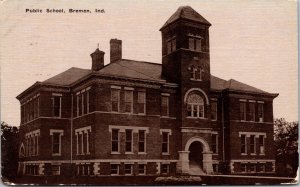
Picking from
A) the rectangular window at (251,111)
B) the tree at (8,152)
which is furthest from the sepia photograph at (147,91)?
the rectangular window at (251,111)

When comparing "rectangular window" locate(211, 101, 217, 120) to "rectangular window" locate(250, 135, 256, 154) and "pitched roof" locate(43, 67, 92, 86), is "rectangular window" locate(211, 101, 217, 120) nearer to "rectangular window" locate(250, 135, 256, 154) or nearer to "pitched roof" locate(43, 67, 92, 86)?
"rectangular window" locate(250, 135, 256, 154)

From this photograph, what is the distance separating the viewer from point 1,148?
45.3 ft

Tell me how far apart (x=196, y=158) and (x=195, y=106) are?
168cm

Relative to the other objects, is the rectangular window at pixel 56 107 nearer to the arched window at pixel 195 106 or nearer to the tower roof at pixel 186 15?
the tower roof at pixel 186 15

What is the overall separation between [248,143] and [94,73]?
563cm

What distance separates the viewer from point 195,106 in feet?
55.9

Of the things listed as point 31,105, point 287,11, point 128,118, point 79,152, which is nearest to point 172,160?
point 128,118

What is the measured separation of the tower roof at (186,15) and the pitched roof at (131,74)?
4.80 feet

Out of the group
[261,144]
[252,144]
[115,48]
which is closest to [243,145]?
[252,144]

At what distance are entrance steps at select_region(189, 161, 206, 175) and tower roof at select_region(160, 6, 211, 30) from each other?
4.49 m

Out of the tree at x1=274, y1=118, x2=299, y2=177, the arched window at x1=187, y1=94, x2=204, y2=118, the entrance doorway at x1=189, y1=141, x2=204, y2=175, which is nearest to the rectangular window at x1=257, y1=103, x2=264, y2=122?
the tree at x1=274, y1=118, x2=299, y2=177

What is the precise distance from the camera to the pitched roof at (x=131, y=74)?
14805mm

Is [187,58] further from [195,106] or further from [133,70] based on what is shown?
[133,70]

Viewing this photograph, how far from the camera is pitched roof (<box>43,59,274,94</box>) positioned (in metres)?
14.8
